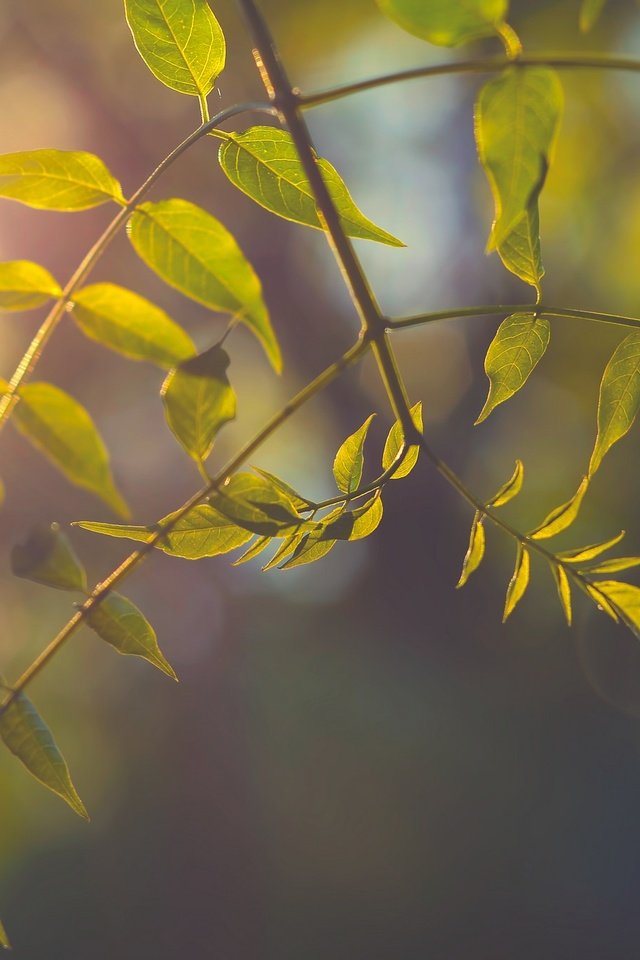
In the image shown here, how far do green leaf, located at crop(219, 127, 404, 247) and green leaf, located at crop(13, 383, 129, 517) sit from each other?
9.5 inches

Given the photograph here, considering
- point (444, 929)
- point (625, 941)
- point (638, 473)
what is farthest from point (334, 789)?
point (638, 473)

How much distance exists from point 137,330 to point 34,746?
0.30m

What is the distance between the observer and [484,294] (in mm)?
7441

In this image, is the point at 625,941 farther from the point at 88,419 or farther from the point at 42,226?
the point at 88,419

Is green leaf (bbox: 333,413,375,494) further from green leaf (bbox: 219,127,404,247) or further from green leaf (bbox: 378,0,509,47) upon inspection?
green leaf (bbox: 378,0,509,47)

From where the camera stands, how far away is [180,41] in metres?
0.63

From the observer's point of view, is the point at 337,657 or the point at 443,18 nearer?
the point at 443,18

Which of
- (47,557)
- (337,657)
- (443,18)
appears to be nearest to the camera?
(443,18)

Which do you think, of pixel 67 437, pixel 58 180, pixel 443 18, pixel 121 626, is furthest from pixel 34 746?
pixel 443 18

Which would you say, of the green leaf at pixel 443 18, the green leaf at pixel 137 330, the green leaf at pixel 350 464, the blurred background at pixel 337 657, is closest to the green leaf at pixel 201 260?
the green leaf at pixel 137 330

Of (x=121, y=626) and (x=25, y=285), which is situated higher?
(x=25, y=285)

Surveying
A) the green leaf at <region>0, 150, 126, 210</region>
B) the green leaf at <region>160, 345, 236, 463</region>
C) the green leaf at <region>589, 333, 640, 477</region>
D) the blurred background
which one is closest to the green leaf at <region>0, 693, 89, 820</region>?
the green leaf at <region>160, 345, 236, 463</region>

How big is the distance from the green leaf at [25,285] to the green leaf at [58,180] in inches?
2.4

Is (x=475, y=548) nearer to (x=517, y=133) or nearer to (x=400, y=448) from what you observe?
(x=400, y=448)
